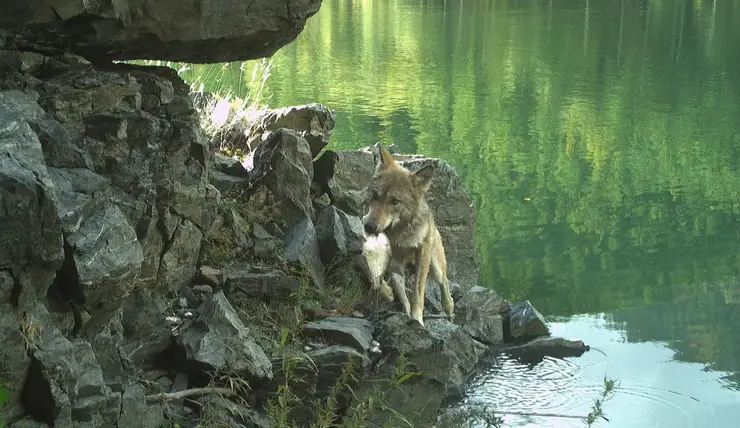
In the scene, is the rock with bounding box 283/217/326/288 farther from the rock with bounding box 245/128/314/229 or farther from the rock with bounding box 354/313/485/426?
the rock with bounding box 354/313/485/426

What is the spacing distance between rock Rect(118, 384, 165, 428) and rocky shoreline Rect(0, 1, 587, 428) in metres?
0.01

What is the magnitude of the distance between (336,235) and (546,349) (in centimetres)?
381

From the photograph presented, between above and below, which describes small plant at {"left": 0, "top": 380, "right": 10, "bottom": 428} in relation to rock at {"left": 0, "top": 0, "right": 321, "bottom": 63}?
below

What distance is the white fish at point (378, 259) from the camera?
8703mm

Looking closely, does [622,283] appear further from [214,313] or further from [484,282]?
[214,313]

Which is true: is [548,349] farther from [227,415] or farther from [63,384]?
[63,384]

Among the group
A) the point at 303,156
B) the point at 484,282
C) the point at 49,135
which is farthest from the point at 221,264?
the point at 484,282

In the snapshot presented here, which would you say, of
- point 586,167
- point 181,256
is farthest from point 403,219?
point 586,167

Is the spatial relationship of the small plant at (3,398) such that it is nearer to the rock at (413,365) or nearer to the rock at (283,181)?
the rock at (413,365)

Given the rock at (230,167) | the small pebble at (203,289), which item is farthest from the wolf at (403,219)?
the small pebble at (203,289)

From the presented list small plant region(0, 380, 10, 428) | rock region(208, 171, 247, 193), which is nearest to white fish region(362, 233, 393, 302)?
rock region(208, 171, 247, 193)

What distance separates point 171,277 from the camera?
702 cm

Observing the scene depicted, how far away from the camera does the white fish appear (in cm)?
870

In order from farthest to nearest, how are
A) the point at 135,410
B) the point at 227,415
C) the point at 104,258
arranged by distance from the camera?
the point at 227,415, the point at 135,410, the point at 104,258
